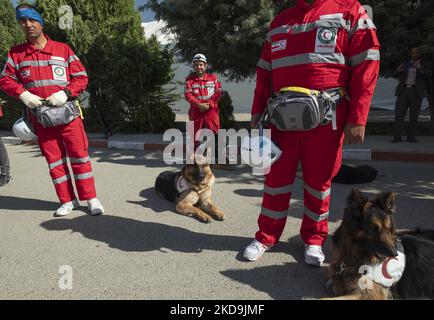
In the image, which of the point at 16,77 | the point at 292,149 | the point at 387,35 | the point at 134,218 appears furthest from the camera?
the point at 387,35

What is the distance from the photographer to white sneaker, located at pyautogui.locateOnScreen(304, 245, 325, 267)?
112 inches

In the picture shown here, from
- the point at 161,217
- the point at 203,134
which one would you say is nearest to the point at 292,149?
the point at 161,217

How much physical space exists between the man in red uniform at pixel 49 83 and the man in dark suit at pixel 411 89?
6.45 metres

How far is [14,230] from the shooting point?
3832 millimetres

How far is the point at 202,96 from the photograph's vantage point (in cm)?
629

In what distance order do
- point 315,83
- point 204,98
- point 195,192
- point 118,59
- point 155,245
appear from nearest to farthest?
point 315,83 → point 155,245 → point 195,192 → point 204,98 → point 118,59

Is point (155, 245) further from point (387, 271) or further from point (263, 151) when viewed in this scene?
point (387, 271)

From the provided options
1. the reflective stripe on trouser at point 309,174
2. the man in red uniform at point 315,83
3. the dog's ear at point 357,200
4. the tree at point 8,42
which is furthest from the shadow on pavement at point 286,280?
the tree at point 8,42

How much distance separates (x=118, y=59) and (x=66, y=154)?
20.1ft

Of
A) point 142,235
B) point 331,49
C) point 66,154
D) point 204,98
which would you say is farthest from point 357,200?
point 204,98

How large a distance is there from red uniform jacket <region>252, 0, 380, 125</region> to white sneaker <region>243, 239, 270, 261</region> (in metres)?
1.33

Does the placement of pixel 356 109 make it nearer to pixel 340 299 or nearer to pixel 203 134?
pixel 340 299

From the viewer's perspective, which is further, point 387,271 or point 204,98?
point 204,98
